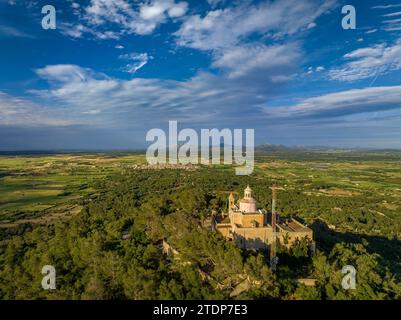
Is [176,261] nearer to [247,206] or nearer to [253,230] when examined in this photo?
[253,230]

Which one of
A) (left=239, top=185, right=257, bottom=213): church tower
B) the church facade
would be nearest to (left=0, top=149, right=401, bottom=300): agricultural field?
the church facade

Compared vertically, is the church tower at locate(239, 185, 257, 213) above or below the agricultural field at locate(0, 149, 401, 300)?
above

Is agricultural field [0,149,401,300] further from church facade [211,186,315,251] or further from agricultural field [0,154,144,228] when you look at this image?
agricultural field [0,154,144,228]

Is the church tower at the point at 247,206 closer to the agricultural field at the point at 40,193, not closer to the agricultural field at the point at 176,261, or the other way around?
the agricultural field at the point at 176,261

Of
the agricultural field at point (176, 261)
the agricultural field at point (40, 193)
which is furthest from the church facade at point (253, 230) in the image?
the agricultural field at point (40, 193)

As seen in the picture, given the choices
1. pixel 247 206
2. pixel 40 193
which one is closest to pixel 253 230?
pixel 247 206

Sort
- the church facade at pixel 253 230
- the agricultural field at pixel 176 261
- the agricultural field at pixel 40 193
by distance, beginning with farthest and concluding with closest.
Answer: the agricultural field at pixel 40 193 < the church facade at pixel 253 230 < the agricultural field at pixel 176 261
